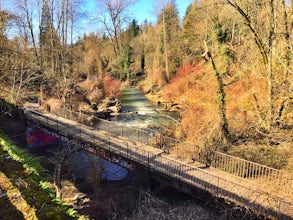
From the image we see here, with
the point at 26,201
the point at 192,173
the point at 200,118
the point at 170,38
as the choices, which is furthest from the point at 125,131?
the point at 170,38

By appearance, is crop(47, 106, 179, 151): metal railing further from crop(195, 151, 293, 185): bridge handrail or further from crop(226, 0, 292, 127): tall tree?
crop(226, 0, 292, 127): tall tree

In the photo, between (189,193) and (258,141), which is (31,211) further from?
(258,141)

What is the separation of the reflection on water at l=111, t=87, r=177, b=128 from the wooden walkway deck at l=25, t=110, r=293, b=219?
5004mm

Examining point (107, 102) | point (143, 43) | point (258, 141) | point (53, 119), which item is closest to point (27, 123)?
point (53, 119)

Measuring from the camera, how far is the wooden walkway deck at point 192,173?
8.18m

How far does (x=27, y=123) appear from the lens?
62.5 ft

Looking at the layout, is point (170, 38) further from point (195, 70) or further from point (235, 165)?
point (235, 165)

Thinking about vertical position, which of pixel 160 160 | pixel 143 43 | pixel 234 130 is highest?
pixel 143 43

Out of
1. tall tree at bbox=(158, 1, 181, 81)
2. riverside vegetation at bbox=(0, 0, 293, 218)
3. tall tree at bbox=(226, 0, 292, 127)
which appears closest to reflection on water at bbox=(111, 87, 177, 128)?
riverside vegetation at bbox=(0, 0, 293, 218)

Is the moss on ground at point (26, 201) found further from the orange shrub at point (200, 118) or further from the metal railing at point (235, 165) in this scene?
the orange shrub at point (200, 118)

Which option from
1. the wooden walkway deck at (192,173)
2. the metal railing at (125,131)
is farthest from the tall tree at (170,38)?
the wooden walkway deck at (192,173)

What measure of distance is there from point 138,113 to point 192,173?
1638 centimetres

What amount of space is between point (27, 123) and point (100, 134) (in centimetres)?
722

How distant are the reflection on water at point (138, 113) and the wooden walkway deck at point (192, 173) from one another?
500 centimetres
